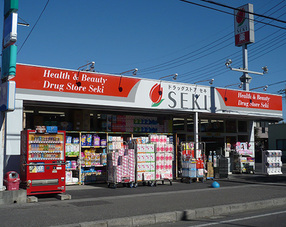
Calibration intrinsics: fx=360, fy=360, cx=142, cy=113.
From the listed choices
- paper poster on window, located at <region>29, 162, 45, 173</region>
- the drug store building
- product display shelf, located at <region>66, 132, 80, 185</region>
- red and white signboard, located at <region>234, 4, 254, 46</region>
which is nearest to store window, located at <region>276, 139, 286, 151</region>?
red and white signboard, located at <region>234, 4, 254, 46</region>

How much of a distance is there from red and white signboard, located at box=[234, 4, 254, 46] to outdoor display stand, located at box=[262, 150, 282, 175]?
950cm

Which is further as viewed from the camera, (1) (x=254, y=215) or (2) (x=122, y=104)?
(2) (x=122, y=104)

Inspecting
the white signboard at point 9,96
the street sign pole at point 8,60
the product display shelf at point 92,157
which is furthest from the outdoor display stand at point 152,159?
the white signboard at point 9,96

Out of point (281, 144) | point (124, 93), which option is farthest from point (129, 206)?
point (281, 144)

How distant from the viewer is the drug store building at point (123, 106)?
47.3 ft

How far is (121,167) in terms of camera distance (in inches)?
607

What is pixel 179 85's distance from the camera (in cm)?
1850

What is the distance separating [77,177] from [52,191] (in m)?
4.28

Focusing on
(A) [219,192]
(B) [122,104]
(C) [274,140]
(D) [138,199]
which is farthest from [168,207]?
(C) [274,140]

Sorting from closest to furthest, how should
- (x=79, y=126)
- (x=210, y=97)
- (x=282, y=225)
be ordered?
(x=282, y=225) → (x=79, y=126) → (x=210, y=97)

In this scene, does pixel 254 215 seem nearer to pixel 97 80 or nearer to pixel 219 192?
pixel 219 192

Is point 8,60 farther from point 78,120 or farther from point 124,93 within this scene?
point 78,120

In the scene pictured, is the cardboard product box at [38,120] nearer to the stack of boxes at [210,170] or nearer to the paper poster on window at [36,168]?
the paper poster on window at [36,168]

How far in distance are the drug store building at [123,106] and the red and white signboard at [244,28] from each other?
6116mm
